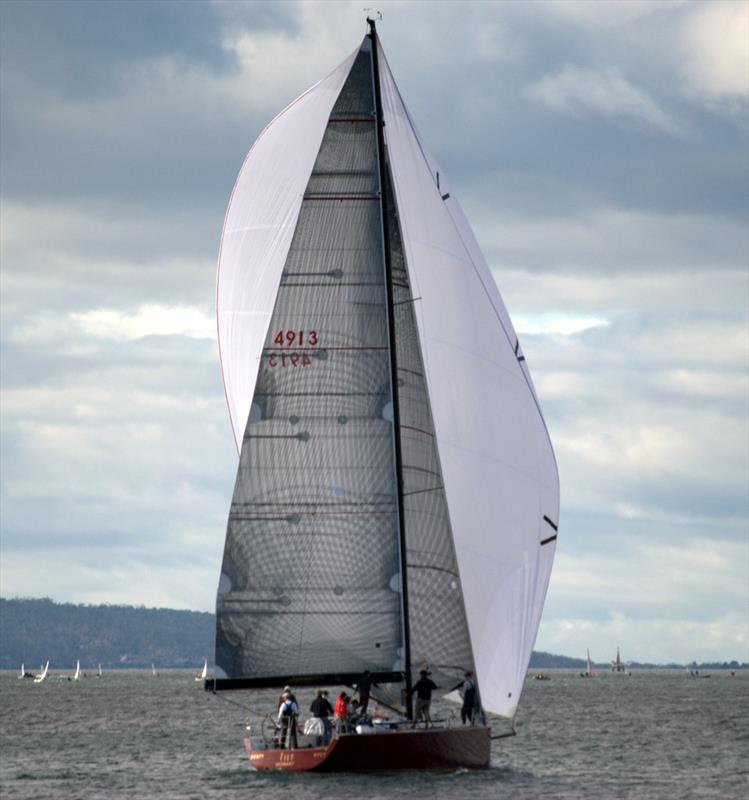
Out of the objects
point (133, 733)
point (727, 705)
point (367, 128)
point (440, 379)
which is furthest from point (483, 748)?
point (727, 705)

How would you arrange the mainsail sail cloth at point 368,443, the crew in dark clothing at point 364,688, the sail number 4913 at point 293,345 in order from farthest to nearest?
the sail number 4913 at point 293,345 < the mainsail sail cloth at point 368,443 < the crew in dark clothing at point 364,688

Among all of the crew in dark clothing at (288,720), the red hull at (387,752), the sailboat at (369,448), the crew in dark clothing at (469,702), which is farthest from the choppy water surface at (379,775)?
the sailboat at (369,448)

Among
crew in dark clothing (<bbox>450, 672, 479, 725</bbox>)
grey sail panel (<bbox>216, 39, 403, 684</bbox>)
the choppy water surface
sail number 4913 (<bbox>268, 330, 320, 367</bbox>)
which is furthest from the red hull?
sail number 4913 (<bbox>268, 330, 320, 367</bbox>)

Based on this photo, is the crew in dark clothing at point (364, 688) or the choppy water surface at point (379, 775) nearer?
the choppy water surface at point (379, 775)

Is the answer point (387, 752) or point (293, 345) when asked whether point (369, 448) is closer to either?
point (293, 345)

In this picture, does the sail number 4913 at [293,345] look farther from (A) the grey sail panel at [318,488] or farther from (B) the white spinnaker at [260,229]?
(B) the white spinnaker at [260,229]

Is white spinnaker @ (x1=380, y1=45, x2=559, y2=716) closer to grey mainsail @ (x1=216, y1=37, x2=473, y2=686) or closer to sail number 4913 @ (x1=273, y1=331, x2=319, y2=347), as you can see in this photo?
grey mainsail @ (x1=216, y1=37, x2=473, y2=686)

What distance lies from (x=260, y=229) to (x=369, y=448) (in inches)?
221

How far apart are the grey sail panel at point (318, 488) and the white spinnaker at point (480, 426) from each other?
4.55 feet

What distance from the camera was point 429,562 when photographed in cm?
3603

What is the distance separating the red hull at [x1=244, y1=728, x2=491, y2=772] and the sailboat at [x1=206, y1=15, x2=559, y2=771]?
15 centimetres

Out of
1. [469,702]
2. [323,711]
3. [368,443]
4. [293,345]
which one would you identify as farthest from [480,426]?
[323,711]

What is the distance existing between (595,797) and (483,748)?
257 cm

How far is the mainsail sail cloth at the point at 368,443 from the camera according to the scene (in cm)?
3547
